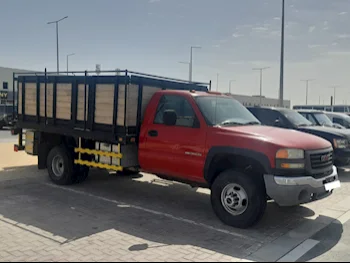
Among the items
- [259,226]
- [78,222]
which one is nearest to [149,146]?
[78,222]

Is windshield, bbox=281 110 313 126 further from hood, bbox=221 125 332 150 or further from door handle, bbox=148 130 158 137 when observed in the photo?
door handle, bbox=148 130 158 137

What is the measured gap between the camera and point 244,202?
5891 mm

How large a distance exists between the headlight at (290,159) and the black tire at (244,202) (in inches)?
20.2

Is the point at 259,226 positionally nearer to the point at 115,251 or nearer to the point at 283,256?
the point at 283,256

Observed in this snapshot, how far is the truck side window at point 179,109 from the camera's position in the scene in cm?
657

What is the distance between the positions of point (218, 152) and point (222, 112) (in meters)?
0.96

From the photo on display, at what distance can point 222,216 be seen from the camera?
605 cm

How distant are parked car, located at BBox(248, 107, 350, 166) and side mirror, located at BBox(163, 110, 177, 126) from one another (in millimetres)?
4785

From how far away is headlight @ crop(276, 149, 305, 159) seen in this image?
5.54m

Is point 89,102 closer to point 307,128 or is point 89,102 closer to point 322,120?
point 307,128

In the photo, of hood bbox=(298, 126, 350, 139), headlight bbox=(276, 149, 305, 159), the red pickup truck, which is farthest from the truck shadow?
hood bbox=(298, 126, 350, 139)

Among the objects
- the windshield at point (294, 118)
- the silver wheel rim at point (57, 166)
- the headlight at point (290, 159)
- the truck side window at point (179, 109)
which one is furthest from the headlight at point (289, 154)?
the windshield at point (294, 118)

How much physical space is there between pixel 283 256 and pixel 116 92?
4.28 metres

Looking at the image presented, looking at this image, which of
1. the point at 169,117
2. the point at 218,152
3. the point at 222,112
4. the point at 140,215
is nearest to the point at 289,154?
the point at 218,152
